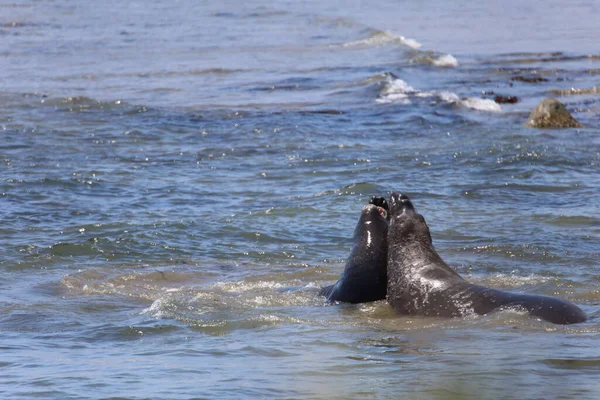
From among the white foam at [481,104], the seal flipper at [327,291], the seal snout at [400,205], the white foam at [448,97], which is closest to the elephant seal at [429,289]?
the seal snout at [400,205]

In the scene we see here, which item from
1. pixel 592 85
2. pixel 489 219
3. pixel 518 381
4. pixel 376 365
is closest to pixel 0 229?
pixel 489 219

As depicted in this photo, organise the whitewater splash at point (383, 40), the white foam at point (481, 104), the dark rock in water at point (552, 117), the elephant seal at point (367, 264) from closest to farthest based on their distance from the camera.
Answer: the elephant seal at point (367, 264) < the dark rock in water at point (552, 117) < the white foam at point (481, 104) < the whitewater splash at point (383, 40)

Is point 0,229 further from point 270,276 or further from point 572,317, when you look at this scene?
point 572,317

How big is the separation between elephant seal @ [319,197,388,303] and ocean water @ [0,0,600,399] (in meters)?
0.20

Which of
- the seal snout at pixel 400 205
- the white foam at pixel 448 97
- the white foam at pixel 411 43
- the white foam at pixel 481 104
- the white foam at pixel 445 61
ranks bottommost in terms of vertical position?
the seal snout at pixel 400 205

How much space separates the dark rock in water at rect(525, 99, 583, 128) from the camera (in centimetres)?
1727

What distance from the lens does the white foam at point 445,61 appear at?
87.7 feet

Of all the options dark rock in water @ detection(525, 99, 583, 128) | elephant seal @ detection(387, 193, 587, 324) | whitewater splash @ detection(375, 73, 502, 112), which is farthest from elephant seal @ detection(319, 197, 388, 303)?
whitewater splash @ detection(375, 73, 502, 112)

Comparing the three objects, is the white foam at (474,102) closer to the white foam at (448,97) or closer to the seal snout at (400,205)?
the white foam at (448,97)

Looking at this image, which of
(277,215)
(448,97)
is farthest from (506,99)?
(277,215)

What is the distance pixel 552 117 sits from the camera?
1730 centimetres

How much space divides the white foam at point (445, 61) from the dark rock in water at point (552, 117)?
9.33m

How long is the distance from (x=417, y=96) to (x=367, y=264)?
13921 millimetres

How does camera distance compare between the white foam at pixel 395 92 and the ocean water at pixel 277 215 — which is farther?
the white foam at pixel 395 92
